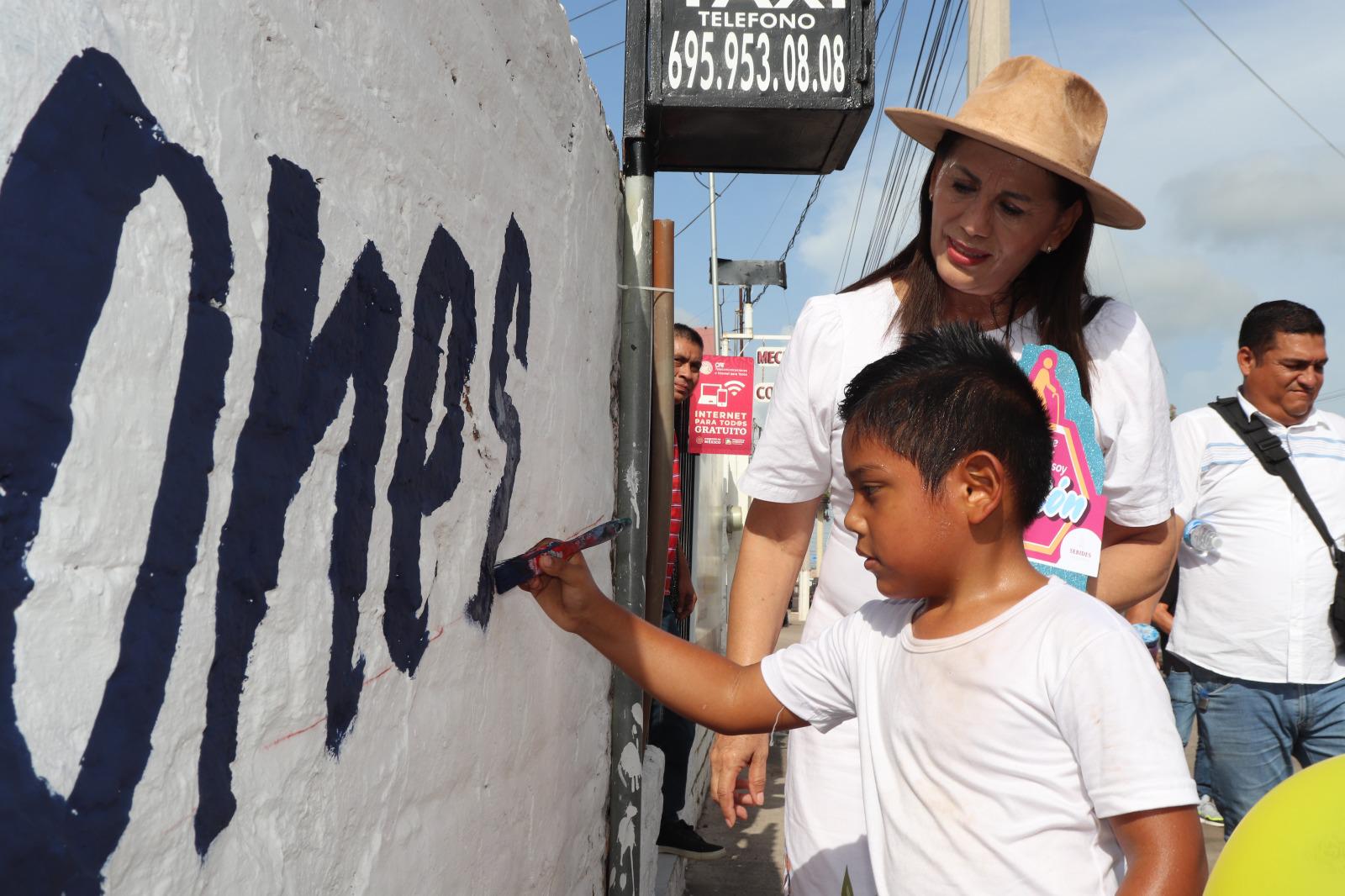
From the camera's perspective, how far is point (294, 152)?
1.33 meters

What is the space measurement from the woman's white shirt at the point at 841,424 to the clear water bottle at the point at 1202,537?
6.61ft

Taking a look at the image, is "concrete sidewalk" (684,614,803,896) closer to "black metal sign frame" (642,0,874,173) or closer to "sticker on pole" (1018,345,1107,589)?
"black metal sign frame" (642,0,874,173)

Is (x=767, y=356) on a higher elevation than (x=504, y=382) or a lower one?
higher

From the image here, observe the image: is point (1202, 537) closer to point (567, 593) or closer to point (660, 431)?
point (660, 431)

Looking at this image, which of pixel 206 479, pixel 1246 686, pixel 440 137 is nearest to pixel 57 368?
pixel 206 479

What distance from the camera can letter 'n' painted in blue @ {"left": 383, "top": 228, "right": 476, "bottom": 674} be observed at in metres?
1.66

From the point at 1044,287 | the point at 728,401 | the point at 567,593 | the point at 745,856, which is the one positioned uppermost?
the point at 728,401

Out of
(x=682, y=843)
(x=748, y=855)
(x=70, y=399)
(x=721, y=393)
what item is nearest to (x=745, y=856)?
(x=748, y=855)

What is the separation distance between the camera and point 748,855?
18.7 ft

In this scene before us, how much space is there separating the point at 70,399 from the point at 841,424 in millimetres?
1372

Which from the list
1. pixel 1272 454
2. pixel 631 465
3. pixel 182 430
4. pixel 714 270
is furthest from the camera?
pixel 714 270

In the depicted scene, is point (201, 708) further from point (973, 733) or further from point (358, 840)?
point (973, 733)

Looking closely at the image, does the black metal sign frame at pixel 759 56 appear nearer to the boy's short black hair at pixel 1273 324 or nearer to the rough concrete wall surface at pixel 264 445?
the rough concrete wall surface at pixel 264 445

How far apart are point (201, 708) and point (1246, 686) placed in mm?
3611
